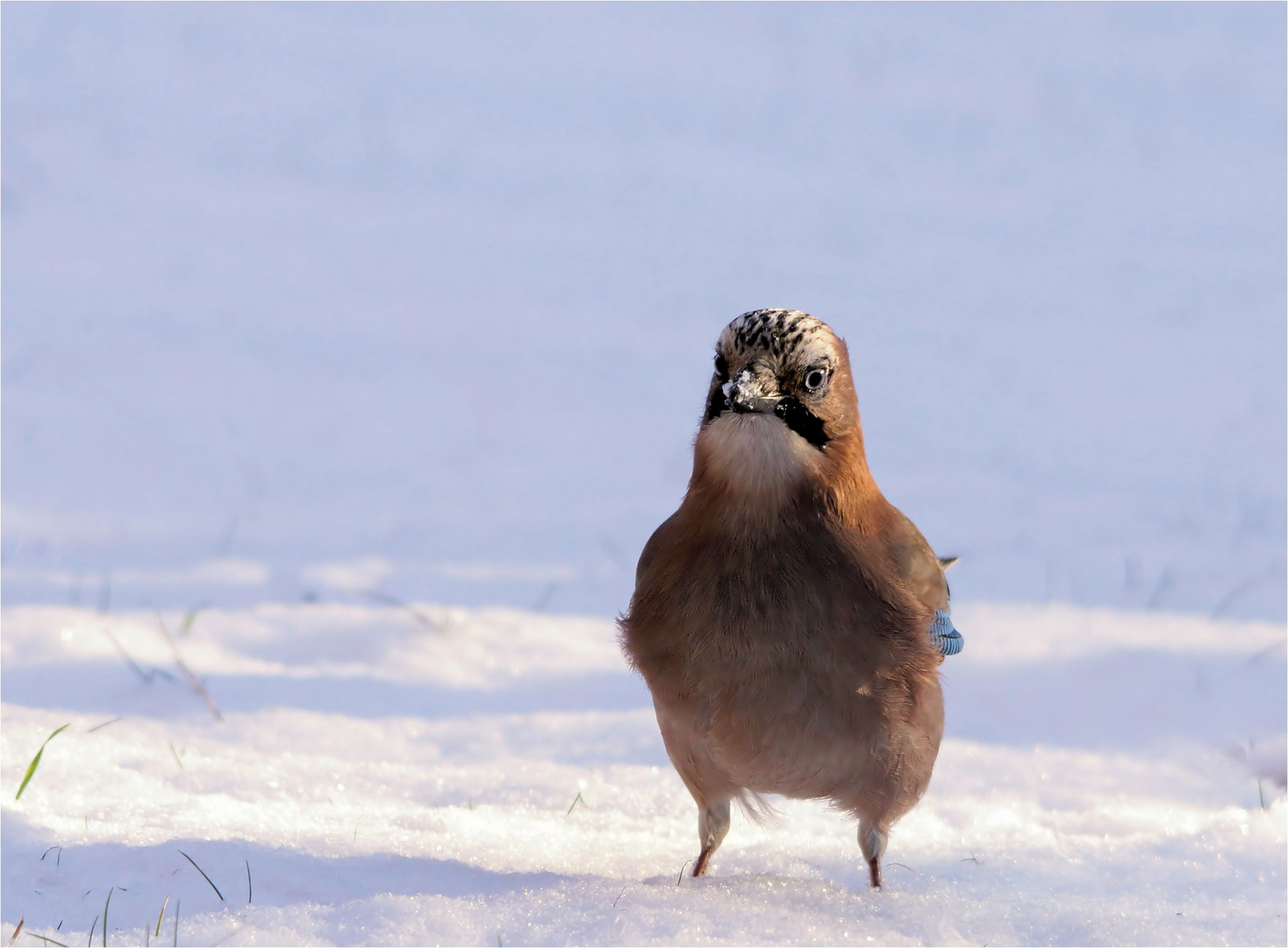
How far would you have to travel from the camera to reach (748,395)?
9.77 ft

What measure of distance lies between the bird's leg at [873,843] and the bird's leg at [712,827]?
1.18ft

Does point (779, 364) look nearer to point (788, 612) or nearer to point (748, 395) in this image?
point (748, 395)

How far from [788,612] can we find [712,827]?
2.37 ft

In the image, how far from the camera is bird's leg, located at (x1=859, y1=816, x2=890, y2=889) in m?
3.26

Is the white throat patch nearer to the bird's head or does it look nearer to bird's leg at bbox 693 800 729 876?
the bird's head

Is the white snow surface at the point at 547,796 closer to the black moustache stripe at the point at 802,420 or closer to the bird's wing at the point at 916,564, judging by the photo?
the bird's wing at the point at 916,564

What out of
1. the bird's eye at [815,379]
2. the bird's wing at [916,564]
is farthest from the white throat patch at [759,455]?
the bird's wing at [916,564]

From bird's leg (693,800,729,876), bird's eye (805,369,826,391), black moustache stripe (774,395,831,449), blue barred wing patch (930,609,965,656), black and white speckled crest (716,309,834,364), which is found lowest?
bird's leg (693,800,729,876)

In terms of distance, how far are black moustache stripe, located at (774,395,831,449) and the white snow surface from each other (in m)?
1.12

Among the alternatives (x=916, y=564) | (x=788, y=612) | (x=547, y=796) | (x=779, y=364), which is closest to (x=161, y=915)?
(x=788, y=612)

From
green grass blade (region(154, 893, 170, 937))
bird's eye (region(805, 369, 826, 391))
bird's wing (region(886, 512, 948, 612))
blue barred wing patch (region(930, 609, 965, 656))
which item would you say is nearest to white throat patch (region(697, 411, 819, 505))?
bird's eye (region(805, 369, 826, 391))

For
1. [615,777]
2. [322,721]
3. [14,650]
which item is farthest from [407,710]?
[14,650]

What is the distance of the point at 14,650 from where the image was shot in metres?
4.85

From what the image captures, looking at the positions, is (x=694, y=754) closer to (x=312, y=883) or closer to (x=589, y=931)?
(x=589, y=931)
